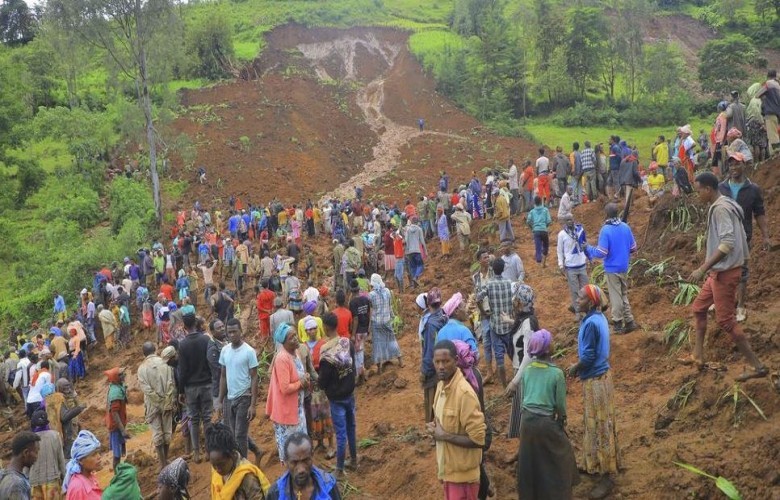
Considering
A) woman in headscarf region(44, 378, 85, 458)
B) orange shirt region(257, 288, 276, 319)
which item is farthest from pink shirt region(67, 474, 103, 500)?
orange shirt region(257, 288, 276, 319)

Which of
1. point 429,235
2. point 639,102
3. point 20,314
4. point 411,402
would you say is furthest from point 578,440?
point 639,102

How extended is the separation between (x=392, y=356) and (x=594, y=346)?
17.1 feet

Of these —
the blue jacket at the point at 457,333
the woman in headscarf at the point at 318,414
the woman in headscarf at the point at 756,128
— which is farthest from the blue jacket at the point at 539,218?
the blue jacket at the point at 457,333

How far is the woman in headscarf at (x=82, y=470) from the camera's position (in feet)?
16.4

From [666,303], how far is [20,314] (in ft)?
72.0

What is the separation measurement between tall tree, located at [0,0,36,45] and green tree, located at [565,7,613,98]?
139ft

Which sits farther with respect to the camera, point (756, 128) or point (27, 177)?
point (27, 177)

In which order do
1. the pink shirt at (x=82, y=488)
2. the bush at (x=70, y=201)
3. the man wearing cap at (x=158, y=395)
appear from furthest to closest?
the bush at (x=70, y=201), the man wearing cap at (x=158, y=395), the pink shirt at (x=82, y=488)

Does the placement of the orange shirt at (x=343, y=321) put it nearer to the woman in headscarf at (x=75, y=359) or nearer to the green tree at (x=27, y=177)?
the woman in headscarf at (x=75, y=359)

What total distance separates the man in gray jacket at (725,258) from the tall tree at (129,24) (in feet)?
77.0

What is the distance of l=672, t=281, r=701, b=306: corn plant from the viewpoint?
9055 mm

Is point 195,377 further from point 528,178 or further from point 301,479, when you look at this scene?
point 528,178

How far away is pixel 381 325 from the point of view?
9.84 meters

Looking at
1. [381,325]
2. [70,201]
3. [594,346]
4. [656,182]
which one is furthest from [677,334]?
[70,201]
